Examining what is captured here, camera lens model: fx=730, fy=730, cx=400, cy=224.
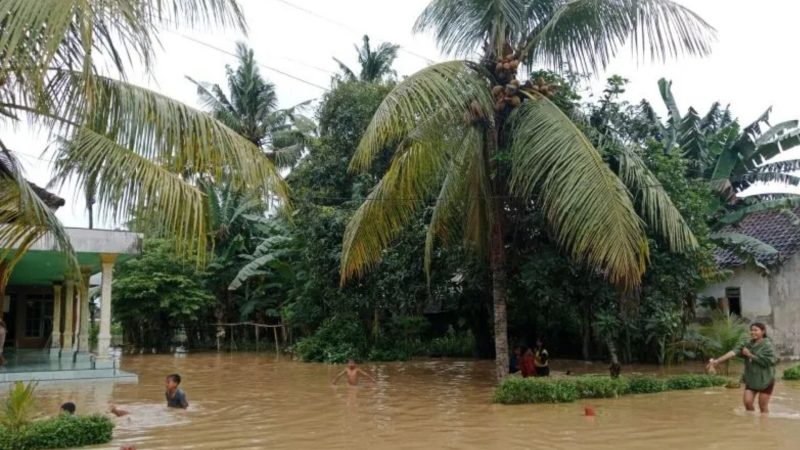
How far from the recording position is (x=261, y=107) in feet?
113

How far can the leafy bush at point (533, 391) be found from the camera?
12.1 m

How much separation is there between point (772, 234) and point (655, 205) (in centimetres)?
1079

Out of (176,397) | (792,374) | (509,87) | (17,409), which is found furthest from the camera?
(792,374)

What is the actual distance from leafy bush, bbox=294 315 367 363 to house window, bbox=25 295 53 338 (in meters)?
10.3

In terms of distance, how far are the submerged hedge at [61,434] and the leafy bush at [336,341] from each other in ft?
47.9

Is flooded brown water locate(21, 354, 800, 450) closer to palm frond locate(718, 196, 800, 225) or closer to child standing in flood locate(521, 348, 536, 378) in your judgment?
child standing in flood locate(521, 348, 536, 378)

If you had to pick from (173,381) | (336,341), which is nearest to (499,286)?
(173,381)

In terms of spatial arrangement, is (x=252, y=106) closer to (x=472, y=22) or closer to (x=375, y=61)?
(x=375, y=61)

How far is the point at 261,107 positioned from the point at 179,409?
2368cm

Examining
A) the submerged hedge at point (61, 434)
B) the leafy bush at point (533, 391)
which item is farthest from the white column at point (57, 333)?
the leafy bush at point (533, 391)

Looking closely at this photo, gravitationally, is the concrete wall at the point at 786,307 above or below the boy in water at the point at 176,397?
above

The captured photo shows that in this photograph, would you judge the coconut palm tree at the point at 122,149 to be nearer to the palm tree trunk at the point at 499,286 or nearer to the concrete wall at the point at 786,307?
the palm tree trunk at the point at 499,286

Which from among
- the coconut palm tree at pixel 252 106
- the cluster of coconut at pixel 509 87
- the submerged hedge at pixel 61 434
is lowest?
the submerged hedge at pixel 61 434

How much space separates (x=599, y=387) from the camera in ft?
42.1
